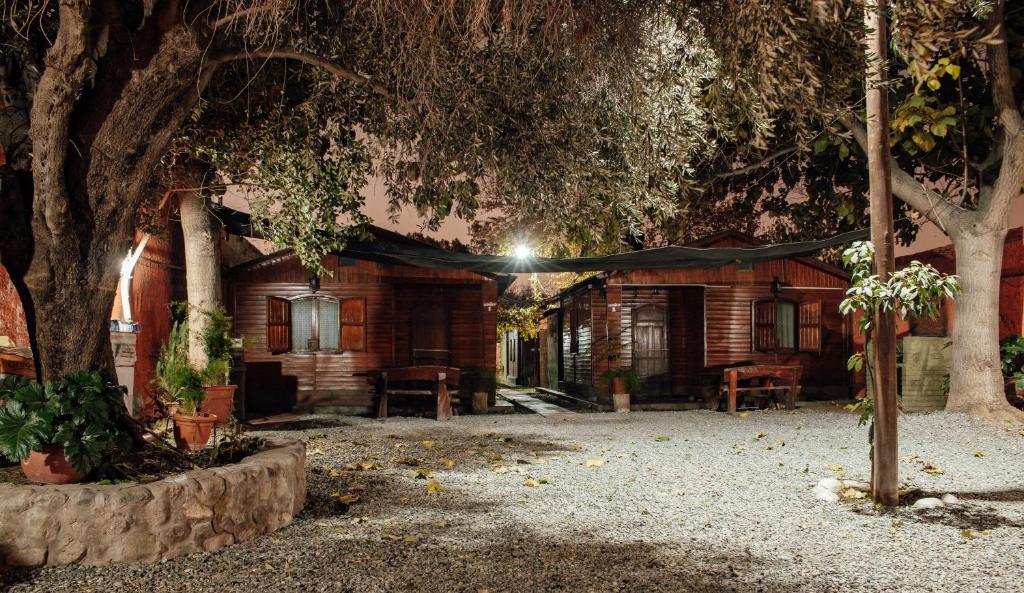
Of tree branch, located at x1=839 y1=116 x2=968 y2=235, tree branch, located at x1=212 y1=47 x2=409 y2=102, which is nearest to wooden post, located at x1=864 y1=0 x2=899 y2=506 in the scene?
tree branch, located at x1=212 y1=47 x2=409 y2=102

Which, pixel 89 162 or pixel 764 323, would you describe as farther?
pixel 764 323

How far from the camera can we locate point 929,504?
4.83m

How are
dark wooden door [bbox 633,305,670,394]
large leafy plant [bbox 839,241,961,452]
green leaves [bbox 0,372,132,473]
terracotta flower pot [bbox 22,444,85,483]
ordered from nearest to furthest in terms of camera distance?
green leaves [bbox 0,372,132,473]
terracotta flower pot [bbox 22,444,85,483]
large leafy plant [bbox 839,241,961,452]
dark wooden door [bbox 633,305,670,394]

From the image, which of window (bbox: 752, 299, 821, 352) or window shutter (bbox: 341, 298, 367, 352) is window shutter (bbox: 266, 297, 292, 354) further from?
window (bbox: 752, 299, 821, 352)

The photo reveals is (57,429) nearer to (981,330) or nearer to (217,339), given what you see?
(217,339)

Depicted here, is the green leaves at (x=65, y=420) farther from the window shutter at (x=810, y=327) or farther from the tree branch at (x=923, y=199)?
the window shutter at (x=810, y=327)

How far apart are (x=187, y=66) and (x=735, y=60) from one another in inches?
155

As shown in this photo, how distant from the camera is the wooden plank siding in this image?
44.5ft

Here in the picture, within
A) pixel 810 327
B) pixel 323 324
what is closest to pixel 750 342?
pixel 810 327

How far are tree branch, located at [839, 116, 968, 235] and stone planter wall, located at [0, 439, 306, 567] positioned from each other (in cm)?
909

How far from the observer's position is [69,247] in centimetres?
433

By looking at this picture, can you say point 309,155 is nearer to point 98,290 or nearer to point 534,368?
point 98,290

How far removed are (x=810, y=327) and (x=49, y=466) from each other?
47.8 feet

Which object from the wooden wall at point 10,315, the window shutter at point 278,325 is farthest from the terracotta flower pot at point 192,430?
the window shutter at point 278,325
